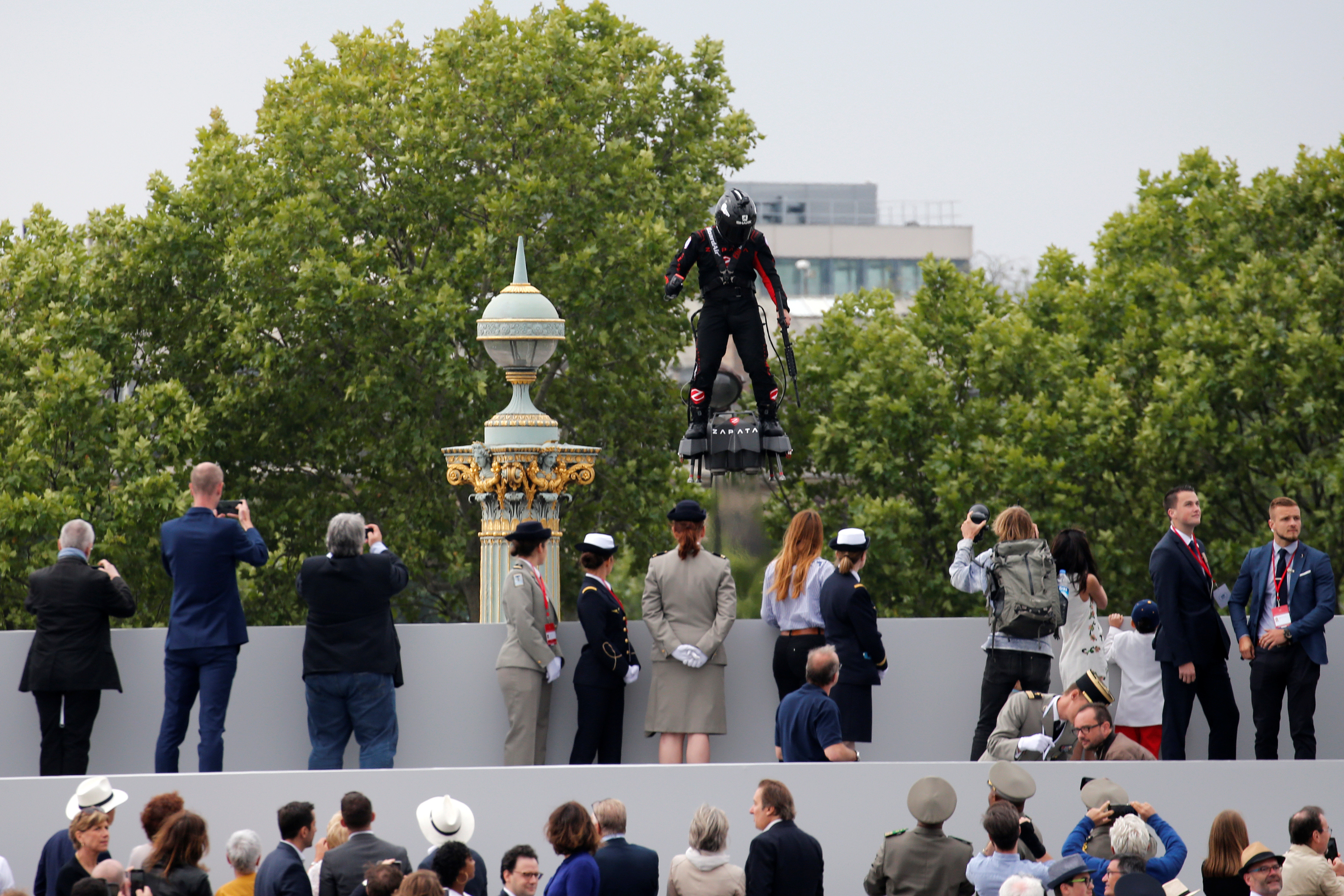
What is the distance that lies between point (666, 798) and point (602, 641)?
122 cm

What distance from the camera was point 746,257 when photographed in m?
10.9

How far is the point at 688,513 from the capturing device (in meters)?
9.06

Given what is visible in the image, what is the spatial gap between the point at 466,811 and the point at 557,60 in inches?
799

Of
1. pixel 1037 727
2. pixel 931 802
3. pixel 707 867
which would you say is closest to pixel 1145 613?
pixel 1037 727

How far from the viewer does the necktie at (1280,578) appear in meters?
8.96

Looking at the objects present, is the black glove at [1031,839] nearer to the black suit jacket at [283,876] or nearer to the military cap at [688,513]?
the military cap at [688,513]

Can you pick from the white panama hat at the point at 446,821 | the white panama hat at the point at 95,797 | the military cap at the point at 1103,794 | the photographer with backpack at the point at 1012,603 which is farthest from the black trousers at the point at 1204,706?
the white panama hat at the point at 95,797

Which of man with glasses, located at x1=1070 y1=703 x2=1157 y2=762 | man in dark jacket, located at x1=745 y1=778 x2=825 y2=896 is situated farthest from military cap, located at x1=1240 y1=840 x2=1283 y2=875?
man in dark jacket, located at x1=745 y1=778 x2=825 y2=896

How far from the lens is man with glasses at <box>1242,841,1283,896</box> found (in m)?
6.59

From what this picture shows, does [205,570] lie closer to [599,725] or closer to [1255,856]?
[599,725]

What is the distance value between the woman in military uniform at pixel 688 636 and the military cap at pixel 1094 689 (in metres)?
1.87

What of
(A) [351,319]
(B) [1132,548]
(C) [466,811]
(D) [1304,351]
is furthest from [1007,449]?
(C) [466,811]

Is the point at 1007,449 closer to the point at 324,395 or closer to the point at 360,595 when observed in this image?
the point at 324,395

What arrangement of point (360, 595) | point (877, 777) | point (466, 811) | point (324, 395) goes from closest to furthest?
point (466, 811), point (877, 777), point (360, 595), point (324, 395)
